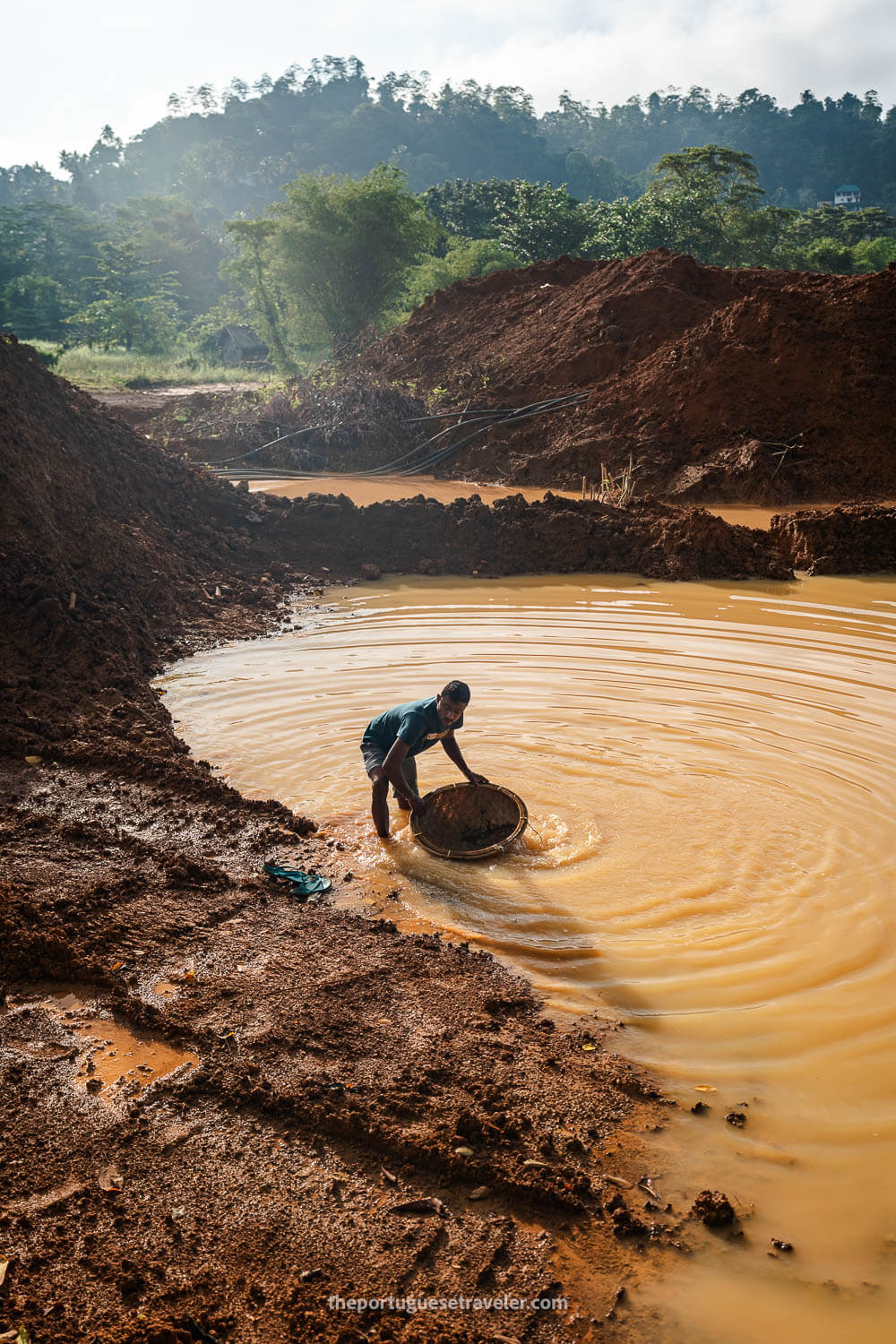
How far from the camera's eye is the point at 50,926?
163 inches

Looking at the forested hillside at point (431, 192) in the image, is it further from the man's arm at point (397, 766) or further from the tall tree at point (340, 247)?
the man's arm at point (397, 766)

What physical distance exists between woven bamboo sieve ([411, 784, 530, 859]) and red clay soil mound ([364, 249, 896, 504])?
11.8 meters

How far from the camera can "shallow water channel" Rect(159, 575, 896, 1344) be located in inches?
113

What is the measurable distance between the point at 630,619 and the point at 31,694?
5.96m

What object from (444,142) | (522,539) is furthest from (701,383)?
(444,142)

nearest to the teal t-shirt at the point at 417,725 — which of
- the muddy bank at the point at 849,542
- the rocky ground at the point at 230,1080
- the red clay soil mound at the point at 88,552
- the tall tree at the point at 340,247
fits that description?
the rocky ground at the point at 230,1080

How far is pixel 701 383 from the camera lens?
16.7 metres

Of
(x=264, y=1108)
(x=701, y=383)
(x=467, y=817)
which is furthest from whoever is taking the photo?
(x=701, y=383)

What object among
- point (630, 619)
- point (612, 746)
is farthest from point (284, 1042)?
point (630, 619)

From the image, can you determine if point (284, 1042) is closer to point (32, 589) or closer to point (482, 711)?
point (482, 711)

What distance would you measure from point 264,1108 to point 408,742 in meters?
2.08

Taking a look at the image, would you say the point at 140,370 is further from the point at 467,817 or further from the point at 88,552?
the point at 467,817

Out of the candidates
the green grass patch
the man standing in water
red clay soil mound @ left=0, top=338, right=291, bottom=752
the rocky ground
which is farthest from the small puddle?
the green grass patch

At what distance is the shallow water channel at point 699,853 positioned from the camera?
287 centimetres
